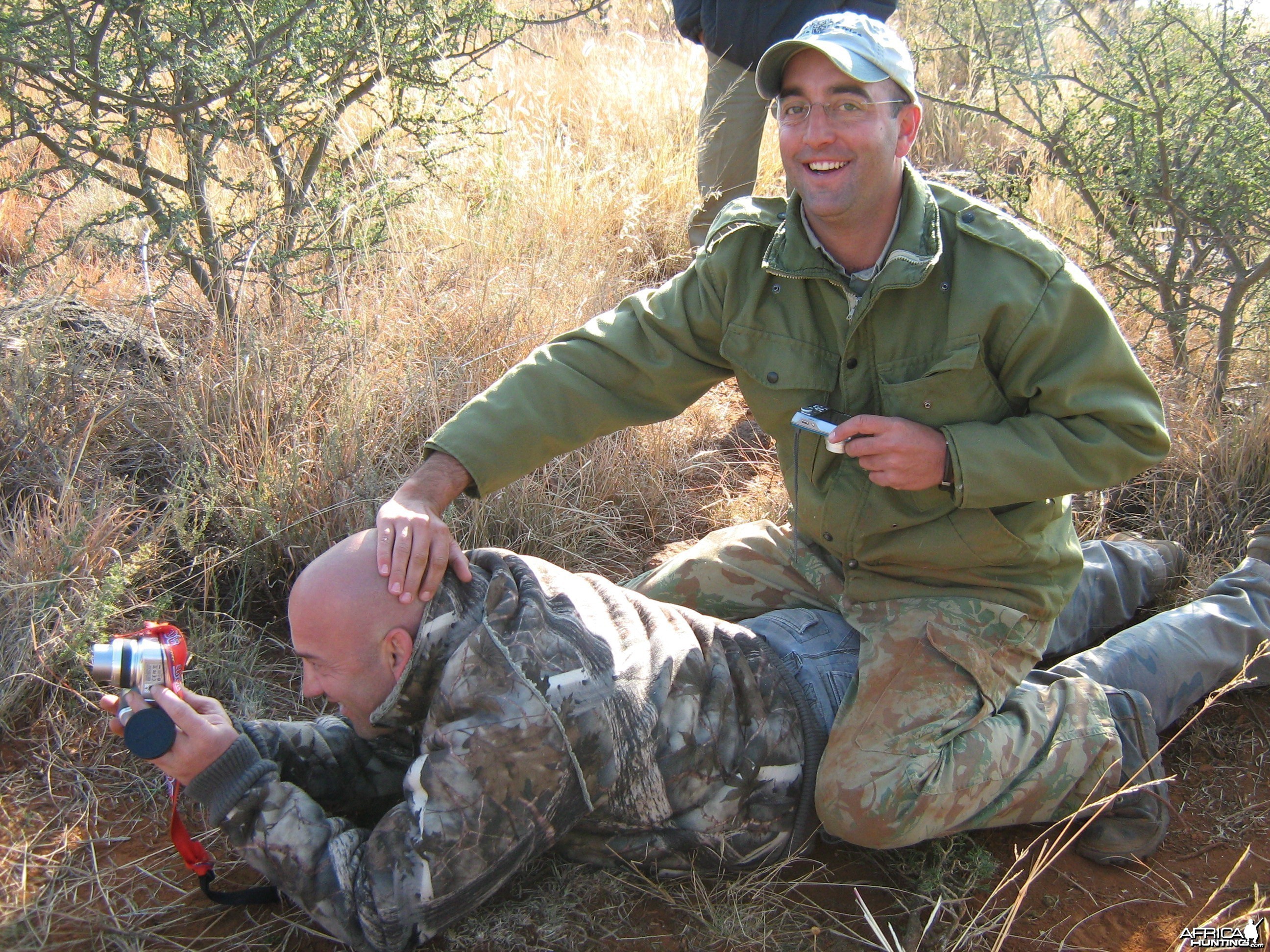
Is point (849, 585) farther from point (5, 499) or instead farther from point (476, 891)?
point (5, 499)

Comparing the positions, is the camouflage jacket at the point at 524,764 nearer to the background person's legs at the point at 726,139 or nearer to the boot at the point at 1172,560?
the boot at the point at 1172,560

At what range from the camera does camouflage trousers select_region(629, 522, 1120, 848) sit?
2.25 m

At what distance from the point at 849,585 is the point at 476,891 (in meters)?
1.18

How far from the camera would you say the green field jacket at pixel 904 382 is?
2162 mm

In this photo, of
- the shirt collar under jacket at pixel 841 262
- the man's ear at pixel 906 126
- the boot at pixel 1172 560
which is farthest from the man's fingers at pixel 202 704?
the boot at pixel 1172 560

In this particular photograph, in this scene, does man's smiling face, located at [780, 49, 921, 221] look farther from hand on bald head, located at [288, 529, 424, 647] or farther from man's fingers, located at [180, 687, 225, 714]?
man's fingers, located at [180, 687, 225, 714]

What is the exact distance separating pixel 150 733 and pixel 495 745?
26.0 inches

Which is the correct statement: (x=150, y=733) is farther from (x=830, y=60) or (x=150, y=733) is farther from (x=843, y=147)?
(x=830, y=60)

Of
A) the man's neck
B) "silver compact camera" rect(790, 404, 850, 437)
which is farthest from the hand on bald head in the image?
the man's neck

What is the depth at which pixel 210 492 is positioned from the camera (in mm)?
3115

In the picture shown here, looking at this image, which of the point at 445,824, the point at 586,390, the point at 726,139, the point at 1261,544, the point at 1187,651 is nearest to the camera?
the point at 445,824

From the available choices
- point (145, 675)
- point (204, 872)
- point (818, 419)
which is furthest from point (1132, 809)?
point (145, 675)

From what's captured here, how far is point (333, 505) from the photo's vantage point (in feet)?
10.3

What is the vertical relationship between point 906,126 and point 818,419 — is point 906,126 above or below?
above
